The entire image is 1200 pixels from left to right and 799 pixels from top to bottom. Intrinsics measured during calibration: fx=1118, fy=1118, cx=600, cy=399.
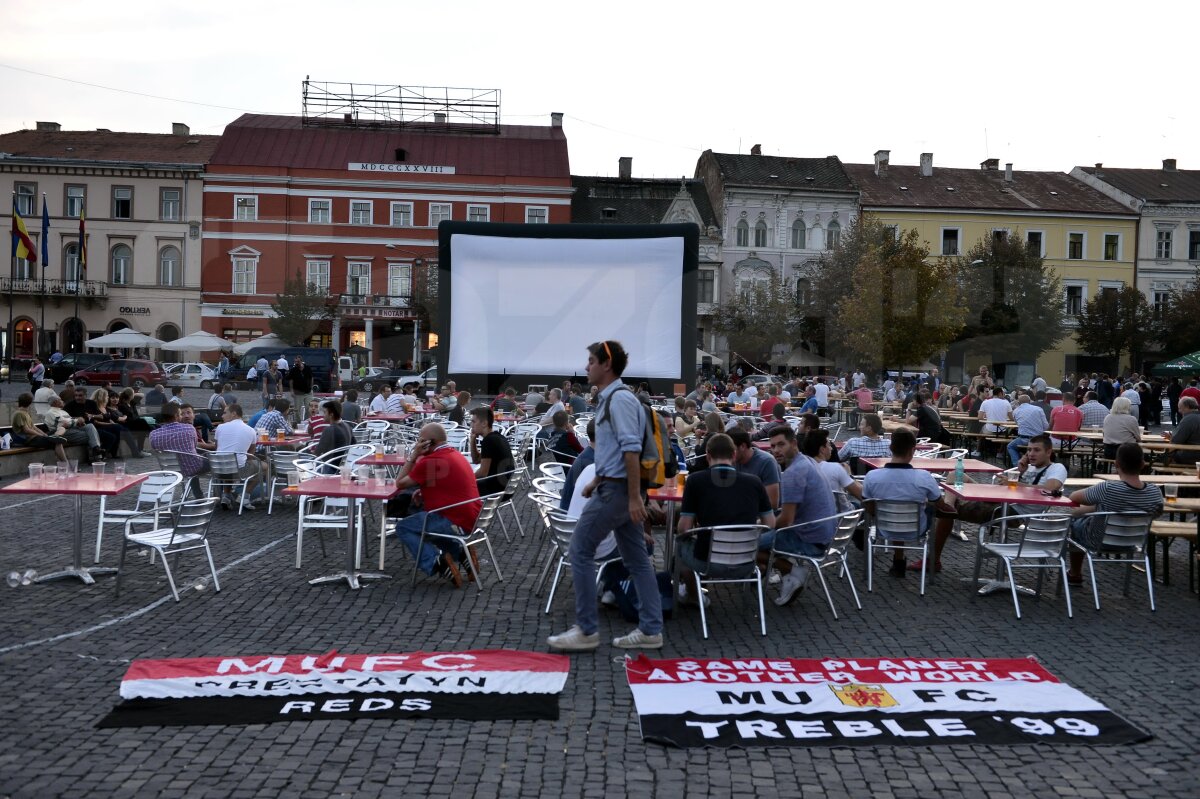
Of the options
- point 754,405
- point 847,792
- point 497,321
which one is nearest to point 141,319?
point 497,321

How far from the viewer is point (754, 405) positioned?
22766mm

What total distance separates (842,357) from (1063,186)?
60.0ft

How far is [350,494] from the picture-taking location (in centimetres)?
778

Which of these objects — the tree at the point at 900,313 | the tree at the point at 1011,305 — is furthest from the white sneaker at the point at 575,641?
the tree at the point at 1011,305

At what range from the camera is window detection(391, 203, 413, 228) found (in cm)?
4916

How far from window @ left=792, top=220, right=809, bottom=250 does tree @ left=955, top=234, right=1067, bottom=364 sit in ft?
28.5

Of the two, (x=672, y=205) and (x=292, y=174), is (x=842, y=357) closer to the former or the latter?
(x=672, y=205)

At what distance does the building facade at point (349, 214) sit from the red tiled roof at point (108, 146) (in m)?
1.99

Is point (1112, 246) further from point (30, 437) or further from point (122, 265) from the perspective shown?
point (30, 437)

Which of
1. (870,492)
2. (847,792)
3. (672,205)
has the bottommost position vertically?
(847,792)

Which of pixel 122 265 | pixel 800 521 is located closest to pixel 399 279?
pixel 122 265

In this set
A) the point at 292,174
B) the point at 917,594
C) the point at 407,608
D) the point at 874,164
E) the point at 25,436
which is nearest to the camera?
the point at 407,608

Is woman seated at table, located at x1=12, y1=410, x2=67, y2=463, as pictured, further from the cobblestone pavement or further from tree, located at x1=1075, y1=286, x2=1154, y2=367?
tree, located at x1=1075, y1=286, x2=1154, y2=367

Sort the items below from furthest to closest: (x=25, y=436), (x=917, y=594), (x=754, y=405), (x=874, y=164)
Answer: (x=874, y=164), (x=754, y=405), (x=25, y=436), (x=917, y=594)
